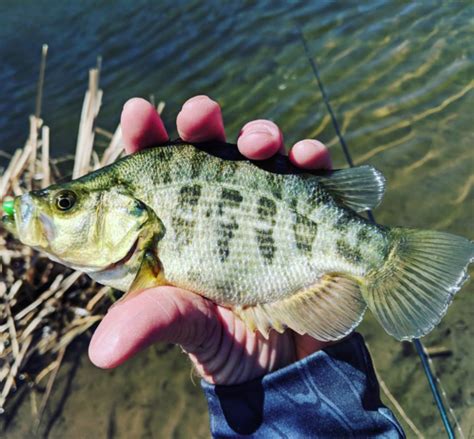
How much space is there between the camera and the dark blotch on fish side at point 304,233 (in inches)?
97.5

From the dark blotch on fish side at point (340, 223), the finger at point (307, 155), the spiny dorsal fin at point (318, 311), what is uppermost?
the finger at point (307, 155)

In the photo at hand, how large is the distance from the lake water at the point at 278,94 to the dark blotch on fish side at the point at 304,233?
211 cm

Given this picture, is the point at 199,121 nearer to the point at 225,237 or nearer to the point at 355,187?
the point at 225,237

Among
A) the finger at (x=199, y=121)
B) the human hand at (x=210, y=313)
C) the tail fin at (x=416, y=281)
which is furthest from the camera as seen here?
the finger at (x=199, y=121)

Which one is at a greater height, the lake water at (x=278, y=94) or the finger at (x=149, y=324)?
the finger at (x=149, y=324)

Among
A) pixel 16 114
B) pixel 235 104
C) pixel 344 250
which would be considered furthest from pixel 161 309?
pixel 16 114

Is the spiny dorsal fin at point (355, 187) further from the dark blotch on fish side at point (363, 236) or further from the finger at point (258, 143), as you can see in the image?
the finger at point (258, 143)

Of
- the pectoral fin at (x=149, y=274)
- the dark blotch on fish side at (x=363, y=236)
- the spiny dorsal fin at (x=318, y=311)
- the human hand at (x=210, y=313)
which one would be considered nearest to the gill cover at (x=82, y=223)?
the pectoral fin at (x=149, y=274)

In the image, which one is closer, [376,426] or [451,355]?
[376,426]

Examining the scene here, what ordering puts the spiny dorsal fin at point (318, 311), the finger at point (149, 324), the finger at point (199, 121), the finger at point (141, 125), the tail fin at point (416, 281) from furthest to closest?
the finger at point (141, 125)
the finger at point (199, 121)
the spiny dorsal fin at point (318, 311)
the tail fin at point (416, 281)
the finger at point (149, 324)

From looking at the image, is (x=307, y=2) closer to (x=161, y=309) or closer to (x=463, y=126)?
(x=463, y=126)

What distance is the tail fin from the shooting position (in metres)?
→ 2.30

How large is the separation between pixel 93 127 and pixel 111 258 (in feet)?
10.3

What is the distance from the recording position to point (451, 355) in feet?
13.1
